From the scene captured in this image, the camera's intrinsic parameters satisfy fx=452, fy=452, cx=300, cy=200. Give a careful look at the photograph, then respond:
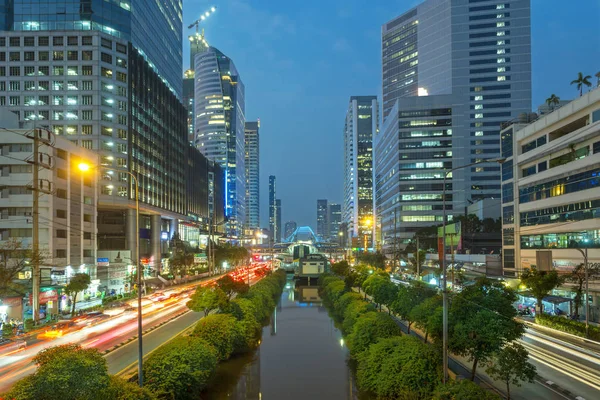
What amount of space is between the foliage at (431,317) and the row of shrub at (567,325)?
587 inches

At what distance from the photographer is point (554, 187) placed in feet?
207

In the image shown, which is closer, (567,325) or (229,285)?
(567,325)

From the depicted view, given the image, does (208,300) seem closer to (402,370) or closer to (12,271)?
(12,271)

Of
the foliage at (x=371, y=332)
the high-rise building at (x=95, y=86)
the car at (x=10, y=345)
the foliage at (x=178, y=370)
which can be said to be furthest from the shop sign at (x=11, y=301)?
the high-rise building at (x=95, y=86)

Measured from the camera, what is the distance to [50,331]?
40.7 m

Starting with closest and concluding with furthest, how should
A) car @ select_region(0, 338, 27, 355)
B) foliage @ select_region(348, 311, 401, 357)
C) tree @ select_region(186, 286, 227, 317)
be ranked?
foliage @ select_region(348, 311, 401, 357) < car @ select_region(0, 338, 27, 355) < tree @ select_region(186, 286, 227, 317)

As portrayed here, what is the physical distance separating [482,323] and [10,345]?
34.8 meters

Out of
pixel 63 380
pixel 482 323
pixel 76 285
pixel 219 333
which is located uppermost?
pixel 482 323

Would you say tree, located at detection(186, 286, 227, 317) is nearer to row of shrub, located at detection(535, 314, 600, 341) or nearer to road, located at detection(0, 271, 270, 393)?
road, located at detection(0, 271, 270, 393)

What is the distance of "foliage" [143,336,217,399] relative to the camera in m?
25.6

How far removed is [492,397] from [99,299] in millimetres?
61581

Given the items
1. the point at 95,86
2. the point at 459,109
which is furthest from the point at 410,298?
the point at 459,109

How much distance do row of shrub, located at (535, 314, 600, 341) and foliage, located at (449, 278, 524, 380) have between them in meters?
16.4

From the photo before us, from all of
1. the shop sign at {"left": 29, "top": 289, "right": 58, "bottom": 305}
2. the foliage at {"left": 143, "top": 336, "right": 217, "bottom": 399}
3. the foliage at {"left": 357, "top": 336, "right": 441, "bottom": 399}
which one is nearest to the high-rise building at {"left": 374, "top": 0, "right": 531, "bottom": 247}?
the shop sign at {"left": 29, "top": 289, "right": 58, "bottom": 305}
